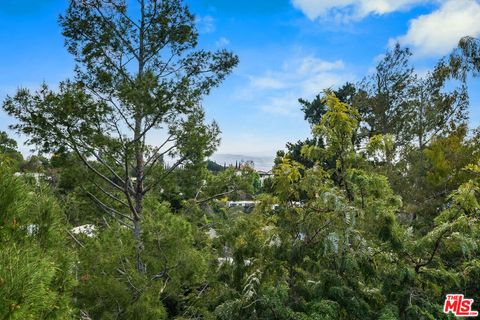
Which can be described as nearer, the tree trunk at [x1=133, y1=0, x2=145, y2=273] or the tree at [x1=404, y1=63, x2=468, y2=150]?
the tree trunk at [x1=133, y1=0, x2=145, y2=273]

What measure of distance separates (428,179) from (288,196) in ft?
26.1

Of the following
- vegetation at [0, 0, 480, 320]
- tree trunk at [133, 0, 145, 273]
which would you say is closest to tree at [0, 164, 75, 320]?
vegetation at [0, 0, 480, 320]

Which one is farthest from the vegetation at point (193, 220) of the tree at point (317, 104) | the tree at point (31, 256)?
the tree at point (317, 104)

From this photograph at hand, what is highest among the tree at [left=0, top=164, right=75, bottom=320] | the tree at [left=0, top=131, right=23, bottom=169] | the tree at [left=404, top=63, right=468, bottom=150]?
the tree at [left=404, top=63, right=468, bottom=150]

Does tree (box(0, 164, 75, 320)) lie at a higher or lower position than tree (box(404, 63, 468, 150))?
lower

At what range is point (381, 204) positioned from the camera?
3.24 m

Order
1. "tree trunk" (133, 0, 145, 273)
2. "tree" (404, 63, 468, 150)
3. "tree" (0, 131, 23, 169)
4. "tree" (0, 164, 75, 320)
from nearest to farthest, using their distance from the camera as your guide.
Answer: "tree" (0, 164, 75, 320) < "tree" (0, 131, 23, 169) < "tree trunk" (133, 0, 145, 273) < "tree" (404, 63, 468, 150)

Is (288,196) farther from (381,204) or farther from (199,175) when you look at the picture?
(199,175)

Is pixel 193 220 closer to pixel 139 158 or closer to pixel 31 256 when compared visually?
pixel 139 158

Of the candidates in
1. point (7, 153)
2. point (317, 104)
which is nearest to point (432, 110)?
point (317, 104)

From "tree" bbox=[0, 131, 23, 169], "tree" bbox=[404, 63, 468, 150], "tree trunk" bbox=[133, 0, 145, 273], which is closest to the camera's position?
"tree" bbox=[0, 131, 23, 169]

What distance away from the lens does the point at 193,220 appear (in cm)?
845

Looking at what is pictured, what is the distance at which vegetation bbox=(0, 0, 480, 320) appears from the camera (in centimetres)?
212

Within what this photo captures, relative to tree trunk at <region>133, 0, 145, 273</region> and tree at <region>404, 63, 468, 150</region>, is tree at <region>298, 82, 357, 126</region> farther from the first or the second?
tree trunk at <region>133, 0, 145, 273</region>
